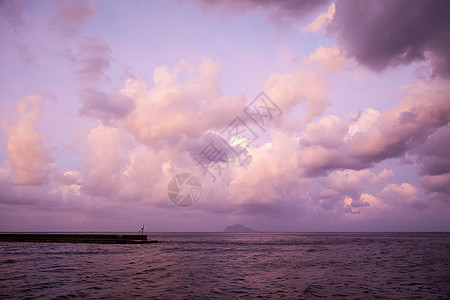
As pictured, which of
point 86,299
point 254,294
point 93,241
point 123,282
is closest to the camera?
point 86,299

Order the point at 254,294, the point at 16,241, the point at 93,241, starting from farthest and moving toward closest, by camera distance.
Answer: the point at 16,241
the point at 93,241
the point at 254,294

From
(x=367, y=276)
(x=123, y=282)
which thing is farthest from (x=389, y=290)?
(x=123, y=282)

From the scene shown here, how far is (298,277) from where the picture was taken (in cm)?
3102

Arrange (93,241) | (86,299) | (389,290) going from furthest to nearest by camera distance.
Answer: (93,241)
(389,290)
(86,299)

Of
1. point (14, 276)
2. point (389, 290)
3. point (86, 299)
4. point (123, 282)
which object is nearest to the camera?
point (86, 299)

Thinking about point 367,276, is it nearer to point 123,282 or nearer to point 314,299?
point 314,299

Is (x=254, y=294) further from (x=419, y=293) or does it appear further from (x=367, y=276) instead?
(x=367, y=276)

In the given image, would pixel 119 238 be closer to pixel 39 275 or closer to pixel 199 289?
pixel 39 275

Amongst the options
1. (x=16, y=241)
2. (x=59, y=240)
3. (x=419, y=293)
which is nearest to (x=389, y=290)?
(x=419, y=293)

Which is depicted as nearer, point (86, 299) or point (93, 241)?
point (86, 299)

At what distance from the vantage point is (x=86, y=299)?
68.8ft

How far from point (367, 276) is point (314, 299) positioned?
1396 centimetres

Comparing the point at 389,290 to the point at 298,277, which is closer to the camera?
the point at 389,290

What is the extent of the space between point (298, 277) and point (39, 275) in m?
28.2
